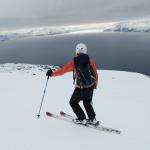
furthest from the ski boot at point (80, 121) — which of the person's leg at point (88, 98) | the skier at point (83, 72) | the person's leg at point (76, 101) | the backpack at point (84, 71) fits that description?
the backpack at point (84, 71)

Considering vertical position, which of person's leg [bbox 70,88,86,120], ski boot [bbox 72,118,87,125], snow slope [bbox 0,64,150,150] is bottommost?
snow slope [bbox 0,64,150,150]

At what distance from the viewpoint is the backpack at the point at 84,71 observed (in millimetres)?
7145

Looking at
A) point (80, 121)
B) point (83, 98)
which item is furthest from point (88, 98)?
point (80, 121)

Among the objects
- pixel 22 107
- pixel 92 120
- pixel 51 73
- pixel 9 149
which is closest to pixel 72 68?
pixel 51 73

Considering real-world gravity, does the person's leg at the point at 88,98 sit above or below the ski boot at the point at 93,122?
above

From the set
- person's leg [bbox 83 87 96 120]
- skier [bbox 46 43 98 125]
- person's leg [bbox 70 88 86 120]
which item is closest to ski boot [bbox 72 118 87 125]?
person's leg [bbox 70 88 86 120]

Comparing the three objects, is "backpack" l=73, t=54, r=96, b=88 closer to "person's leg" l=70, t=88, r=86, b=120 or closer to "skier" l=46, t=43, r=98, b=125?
"skier" l=46, t=43, r=98, b=125

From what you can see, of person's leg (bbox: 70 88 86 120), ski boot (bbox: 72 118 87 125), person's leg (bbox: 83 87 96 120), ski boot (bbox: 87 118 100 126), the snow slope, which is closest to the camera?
the snow slope

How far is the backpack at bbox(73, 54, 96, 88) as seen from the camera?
714 cm

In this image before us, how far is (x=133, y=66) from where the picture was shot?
399 ft

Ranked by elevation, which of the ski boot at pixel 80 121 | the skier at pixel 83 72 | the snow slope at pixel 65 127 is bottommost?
the snow slope at pixel 65 127

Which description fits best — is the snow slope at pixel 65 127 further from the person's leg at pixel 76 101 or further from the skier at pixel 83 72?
the skier at pixel 83 72

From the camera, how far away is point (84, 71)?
23.9 feet

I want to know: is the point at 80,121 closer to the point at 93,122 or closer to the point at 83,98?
the point at 93,122
